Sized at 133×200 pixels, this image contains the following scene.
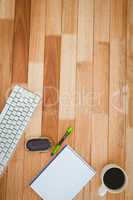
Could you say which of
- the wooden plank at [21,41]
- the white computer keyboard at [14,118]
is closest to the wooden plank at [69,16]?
the wooden plank at [21,41]

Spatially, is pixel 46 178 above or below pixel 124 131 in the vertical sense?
below

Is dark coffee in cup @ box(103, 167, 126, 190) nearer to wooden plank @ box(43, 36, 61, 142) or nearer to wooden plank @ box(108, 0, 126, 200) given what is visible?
wooden plank @ box(108, 0, 126, 200)

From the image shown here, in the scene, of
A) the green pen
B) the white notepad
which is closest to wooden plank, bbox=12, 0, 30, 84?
the green pen

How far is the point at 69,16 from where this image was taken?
3.79ft

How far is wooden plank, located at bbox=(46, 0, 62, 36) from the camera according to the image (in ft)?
3.76

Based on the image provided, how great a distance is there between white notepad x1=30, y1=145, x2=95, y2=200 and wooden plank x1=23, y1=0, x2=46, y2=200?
35 millimetres

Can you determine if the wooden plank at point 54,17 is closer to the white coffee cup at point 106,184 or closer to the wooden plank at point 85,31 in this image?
the wooden plank at point 85,31

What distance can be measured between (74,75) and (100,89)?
0.41ft

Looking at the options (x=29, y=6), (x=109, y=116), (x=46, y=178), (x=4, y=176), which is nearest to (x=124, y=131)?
(x=109, y=116)

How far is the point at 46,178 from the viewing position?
107 centimetres

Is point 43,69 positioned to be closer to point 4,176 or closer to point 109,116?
point 109,116

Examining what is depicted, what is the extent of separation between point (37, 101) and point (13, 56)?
228mm

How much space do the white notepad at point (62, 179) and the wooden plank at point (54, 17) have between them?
54 cm

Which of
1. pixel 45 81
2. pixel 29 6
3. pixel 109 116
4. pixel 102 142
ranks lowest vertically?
pixel 102 142
